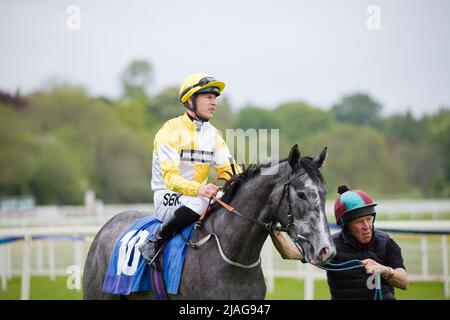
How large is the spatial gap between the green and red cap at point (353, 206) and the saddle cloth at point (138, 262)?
3.70 ft

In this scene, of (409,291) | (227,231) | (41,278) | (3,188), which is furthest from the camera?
(3,188)

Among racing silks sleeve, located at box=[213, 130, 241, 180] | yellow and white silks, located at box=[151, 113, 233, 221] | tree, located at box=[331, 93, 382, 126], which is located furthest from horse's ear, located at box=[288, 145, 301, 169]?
tree, located at box=[331, 93, 382, 126]

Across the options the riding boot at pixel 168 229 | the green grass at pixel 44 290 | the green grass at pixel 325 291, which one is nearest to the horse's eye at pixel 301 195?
the riding boot at pixel 168 229

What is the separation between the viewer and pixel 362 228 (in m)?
4.96

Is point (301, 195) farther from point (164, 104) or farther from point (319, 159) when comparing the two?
point (164, 104)

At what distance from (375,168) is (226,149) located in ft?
151

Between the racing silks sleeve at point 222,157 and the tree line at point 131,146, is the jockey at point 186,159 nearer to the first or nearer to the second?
the racing silks sleeve at point 222,157

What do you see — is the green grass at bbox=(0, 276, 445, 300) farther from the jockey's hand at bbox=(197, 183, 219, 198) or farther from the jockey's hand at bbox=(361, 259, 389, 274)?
the jockey's hand at bbox=(197, 183, 219, 198)

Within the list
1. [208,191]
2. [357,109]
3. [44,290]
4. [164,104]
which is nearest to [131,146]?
[164,104]

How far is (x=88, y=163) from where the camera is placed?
140 feet

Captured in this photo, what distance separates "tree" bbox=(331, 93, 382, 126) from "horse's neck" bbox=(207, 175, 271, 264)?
69.7 metres

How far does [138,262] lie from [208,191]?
34.9 inches
